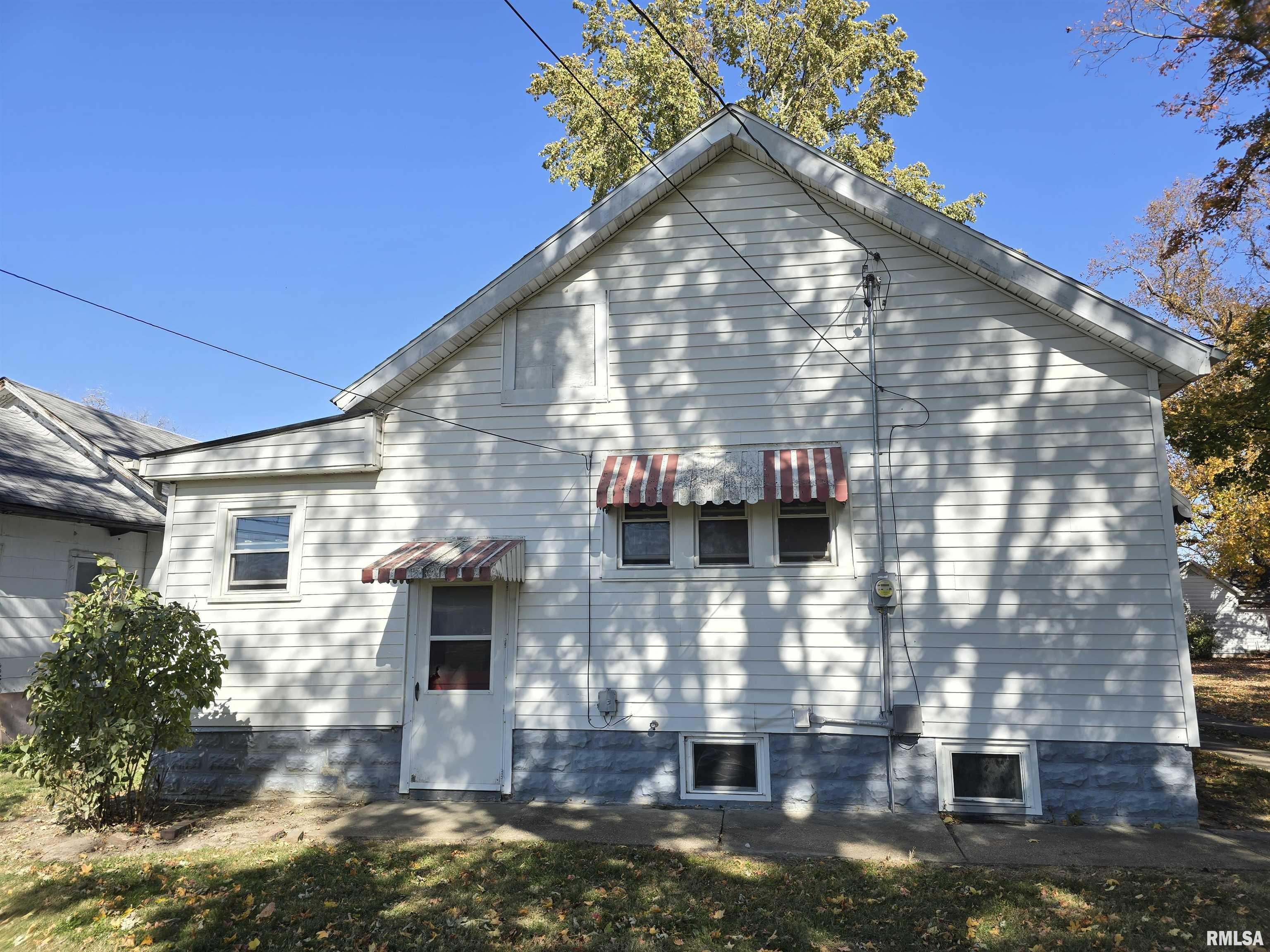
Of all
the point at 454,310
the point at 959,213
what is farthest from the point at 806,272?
the point at 959,213

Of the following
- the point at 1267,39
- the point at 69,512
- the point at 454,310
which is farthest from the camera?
the point at 69,512

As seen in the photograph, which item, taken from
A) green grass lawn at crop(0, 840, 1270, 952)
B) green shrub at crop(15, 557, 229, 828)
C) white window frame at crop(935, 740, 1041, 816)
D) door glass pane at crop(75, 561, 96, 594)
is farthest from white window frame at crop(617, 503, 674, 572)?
door glass pane at crop(75, 561, 96, 594)

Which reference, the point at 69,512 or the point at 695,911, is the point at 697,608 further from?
the point at 69,512

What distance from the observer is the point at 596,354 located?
9477 millimetres

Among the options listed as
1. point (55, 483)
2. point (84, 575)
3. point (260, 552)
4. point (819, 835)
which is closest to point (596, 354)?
point (260, 552)

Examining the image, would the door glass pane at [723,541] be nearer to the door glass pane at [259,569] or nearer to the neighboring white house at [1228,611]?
the door glass pane at [259,569]

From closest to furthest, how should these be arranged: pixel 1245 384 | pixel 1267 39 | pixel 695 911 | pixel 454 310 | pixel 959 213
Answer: pixel 695 911 → pixel 454 310 → pixel 1267 39 → pixel 1245 384 → pixel 959 213

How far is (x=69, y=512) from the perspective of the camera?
12.8 m

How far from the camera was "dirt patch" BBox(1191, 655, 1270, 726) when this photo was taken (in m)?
14.9

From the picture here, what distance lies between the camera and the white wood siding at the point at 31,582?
12.3 m

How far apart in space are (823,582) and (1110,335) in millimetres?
3743

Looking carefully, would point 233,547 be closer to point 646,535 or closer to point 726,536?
point 646,535

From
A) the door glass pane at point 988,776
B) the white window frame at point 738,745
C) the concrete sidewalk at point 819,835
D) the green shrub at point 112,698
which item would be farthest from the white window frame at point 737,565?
the green shrub at point 112,698

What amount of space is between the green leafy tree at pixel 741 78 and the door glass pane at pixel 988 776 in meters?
15.1
